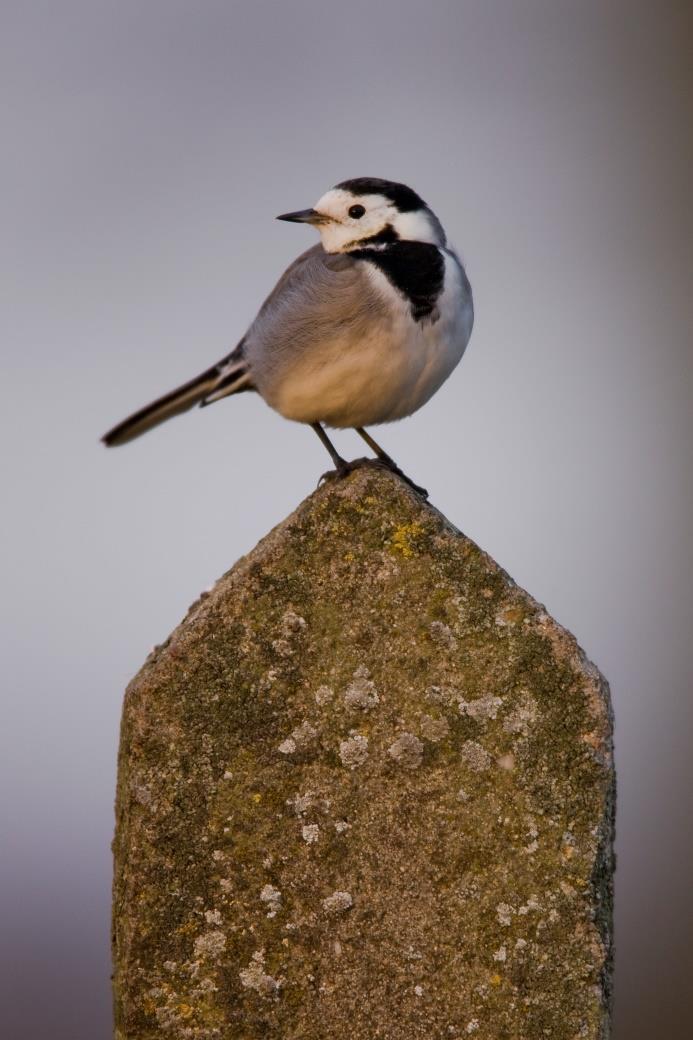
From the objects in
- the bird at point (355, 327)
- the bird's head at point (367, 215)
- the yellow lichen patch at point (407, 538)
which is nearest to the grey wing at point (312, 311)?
the bird at point (355, 327)

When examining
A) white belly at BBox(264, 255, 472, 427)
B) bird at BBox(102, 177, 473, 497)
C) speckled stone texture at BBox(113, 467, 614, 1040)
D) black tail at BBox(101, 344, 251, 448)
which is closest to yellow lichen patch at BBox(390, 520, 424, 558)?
speckled stone texture at BBox(113, 467, 614, 1040)

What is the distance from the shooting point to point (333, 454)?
139 inches

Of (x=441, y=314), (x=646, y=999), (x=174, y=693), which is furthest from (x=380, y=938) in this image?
(x=646, y=999)

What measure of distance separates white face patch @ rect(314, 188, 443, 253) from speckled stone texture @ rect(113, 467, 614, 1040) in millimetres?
1499

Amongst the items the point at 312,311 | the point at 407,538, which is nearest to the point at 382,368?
the point at 312,311

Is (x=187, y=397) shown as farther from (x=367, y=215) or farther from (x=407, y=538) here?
(x=407, y=538)

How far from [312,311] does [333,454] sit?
1.85 feet

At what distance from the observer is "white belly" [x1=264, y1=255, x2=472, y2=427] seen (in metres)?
3.80

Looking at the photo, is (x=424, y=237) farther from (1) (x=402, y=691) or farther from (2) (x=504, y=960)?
(2) (x=504, y=960)

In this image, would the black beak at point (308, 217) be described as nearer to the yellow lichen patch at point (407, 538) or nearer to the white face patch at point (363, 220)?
the white face patch at point (363, 220)

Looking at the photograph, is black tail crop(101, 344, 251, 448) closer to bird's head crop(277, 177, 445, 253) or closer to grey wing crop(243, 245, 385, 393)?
grey wing crop(243, 245, 385, 393)

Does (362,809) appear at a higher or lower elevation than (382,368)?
lower

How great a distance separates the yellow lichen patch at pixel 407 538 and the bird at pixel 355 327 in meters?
0.59

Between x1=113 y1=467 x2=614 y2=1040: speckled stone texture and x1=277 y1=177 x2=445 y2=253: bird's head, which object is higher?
x1=277 y1=177 x2=445 y2=253: bird's head
